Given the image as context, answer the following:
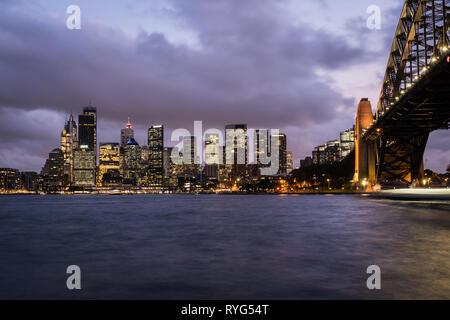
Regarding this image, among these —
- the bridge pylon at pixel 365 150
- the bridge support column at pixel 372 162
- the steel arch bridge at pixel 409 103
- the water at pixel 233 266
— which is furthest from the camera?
the bridge pylon at pixel 365 150

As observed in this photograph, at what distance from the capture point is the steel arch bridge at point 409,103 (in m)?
42.8

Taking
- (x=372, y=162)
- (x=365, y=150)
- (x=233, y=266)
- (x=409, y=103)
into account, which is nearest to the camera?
(x=233, y=266)

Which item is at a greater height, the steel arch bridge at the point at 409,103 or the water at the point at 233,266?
the steel arch bridge at the point at 409,103

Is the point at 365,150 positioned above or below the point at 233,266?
above

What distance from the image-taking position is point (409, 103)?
185ft

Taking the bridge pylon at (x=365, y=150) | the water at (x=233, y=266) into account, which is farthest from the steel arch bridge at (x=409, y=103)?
the water at (x=233, y=266)

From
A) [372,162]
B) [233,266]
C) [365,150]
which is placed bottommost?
[233,266]

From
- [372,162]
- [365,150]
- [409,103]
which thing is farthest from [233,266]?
[365,150]

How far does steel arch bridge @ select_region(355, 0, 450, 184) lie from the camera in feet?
141

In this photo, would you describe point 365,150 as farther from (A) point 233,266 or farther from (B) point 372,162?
(A) point 233,266

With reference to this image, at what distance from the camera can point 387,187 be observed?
91.5 metres

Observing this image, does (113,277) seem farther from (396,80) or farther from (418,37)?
(396,80)

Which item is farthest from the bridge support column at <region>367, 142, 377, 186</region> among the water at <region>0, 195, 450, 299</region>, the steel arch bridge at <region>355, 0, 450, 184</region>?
the water at <region>0, 195, 450, 299</region>

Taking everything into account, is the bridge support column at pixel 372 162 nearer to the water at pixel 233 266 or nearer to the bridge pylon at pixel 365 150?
the bridge pylon at pixel 365 150
